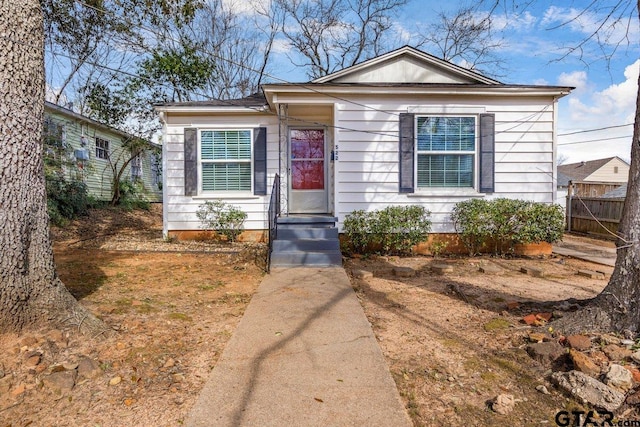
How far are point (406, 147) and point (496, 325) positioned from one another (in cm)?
460

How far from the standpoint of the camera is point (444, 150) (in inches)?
291

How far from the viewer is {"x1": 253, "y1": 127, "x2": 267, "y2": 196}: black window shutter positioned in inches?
310

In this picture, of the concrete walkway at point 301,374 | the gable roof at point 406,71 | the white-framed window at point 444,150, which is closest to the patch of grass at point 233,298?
the concrete walkway at point 301,374

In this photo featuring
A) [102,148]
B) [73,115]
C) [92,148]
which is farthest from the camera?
[102,148]

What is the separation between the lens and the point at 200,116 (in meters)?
7.89

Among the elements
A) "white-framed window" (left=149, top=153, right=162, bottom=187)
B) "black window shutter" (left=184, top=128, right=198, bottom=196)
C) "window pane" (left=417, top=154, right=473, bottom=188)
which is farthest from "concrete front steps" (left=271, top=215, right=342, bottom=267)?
"white-framed window" (left=149, top=153, right=162, bottom=187)

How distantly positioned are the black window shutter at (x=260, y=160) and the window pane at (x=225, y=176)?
0.79 feet

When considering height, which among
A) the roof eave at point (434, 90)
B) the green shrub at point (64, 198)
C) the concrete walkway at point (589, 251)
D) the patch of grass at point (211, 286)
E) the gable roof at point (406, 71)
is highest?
the gable roof at point (406, 71)

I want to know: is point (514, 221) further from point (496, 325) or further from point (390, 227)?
point (496, 325)

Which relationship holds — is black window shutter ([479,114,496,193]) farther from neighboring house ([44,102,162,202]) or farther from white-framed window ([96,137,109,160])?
white-framed window ([96,137,109,160])

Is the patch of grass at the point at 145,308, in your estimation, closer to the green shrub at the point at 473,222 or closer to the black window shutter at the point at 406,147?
the black window shutter at the point at 406,147

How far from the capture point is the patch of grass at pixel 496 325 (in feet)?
10.9

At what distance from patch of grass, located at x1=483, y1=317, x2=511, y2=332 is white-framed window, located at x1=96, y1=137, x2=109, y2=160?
16069 mm

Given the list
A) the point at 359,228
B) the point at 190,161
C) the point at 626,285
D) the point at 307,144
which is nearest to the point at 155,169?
the point at 190,161
